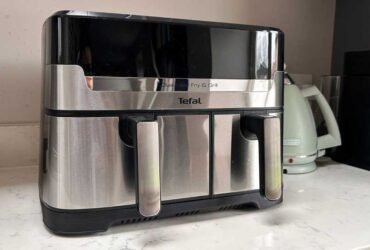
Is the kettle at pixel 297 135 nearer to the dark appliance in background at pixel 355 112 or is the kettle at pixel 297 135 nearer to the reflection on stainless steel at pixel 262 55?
the dark appliance in background at pixel 355 112

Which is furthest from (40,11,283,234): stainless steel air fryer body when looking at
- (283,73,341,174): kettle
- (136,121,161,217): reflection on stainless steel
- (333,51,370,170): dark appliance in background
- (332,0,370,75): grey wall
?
(332,0,370,75): grey wall

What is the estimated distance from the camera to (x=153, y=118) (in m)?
0.46

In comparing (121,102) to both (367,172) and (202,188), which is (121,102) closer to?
(202,188)

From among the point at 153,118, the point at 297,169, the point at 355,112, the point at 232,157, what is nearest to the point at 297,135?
the point at 297,169

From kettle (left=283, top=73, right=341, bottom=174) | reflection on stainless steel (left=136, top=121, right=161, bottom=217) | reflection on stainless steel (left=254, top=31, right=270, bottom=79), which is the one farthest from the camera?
kettle (left=283, top=73, right=341, bottom=174)

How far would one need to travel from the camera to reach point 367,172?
2.55ft

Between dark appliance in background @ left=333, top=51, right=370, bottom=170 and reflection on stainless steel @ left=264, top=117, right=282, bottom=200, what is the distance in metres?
0.42

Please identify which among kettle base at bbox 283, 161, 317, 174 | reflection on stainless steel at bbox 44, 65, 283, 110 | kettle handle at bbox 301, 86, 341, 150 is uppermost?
reflection on stainless steel at bbox 44, 65, 283, 110

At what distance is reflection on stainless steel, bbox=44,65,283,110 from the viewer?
42 cm

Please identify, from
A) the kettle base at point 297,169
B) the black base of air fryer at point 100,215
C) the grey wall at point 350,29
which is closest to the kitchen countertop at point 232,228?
the black base of air fryer at point 100,215

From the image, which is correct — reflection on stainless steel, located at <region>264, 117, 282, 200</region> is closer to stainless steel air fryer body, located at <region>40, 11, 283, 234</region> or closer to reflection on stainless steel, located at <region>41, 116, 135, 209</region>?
stainless steel air fryer body, located at <region>40, 11, 283, 234</region>

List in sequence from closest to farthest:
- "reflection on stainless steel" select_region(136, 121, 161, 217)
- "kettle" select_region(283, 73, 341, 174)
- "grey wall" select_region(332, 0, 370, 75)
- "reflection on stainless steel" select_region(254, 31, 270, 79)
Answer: "reflection on stainless steel" select_region(136, 121, 161, 217)
"reflection on stainless steel" select_region(254, 31, 270, 79)
"kettle" select_region(283, 73, 341, 174)
"grey wall" select_region(332, 0, 370, 75)

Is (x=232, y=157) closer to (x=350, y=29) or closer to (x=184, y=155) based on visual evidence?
(x=184, y=155)

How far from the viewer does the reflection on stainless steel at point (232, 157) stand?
1.65ft
